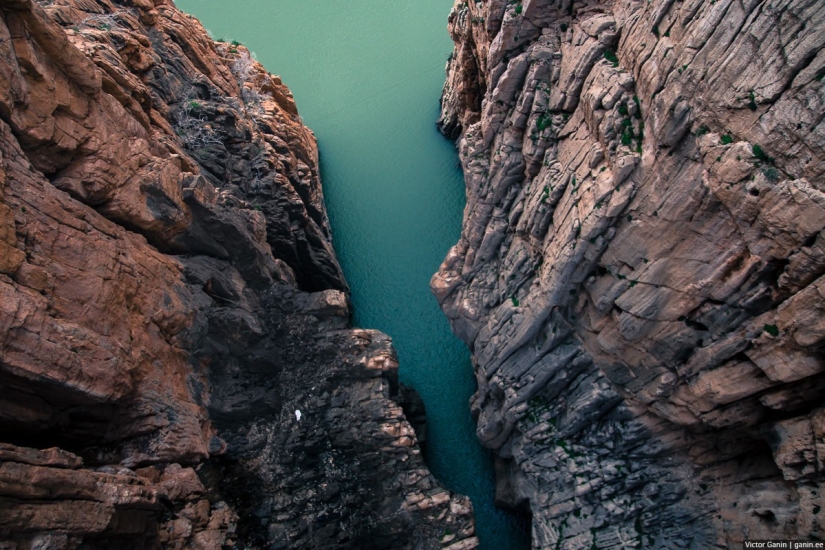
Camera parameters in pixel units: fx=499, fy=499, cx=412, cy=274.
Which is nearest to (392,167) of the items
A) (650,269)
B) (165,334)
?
(165,334)

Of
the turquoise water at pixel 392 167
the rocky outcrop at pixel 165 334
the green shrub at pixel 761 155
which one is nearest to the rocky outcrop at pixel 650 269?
the green shrub at pixel 761 155

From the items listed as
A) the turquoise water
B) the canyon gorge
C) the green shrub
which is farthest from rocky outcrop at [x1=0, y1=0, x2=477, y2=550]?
the green shrub

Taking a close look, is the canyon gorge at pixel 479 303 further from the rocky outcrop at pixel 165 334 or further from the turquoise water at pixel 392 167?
the turquoise water at pixel 392 167

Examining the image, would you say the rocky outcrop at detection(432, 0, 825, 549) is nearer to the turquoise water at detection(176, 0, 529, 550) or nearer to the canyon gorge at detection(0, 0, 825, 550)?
the canyon gorge at detection(0, 0, 825, 550)

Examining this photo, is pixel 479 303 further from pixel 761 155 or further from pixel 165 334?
pixel 761 155

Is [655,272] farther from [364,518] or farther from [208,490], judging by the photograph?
[208,490]

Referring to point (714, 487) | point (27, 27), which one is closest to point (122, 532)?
point (27, 27)

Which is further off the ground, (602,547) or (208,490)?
(208,490)

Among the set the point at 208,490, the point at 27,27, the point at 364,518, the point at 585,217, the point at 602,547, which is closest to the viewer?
the point at 27,27
